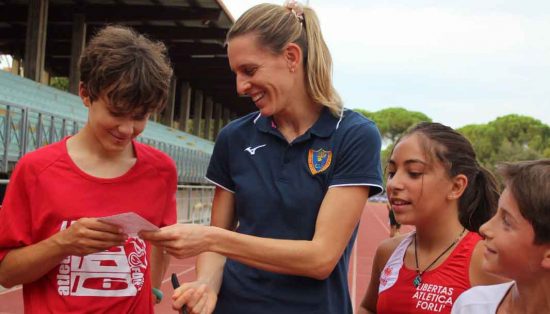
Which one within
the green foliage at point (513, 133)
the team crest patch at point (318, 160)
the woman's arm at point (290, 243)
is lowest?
the green foliage at point (513, 133)

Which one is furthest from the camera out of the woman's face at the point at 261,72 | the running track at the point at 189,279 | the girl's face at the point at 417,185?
the running track at the point at 189,279

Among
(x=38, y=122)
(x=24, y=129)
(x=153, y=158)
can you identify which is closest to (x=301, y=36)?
(x=153, y=158)

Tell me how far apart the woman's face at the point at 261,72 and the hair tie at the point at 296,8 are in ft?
0.53

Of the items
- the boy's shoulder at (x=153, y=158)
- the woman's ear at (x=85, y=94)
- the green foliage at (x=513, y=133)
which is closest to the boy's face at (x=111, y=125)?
the woman's ear at (x=85, y=94)

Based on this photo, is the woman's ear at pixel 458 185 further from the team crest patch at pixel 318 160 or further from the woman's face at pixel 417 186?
the team crest patch at pixel 318 160

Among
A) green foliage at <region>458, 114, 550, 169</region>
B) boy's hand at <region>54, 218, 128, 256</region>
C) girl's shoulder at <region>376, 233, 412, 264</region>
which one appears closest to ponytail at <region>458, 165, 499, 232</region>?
girl's shoulder at <region>376, 233, 412, 264</region>

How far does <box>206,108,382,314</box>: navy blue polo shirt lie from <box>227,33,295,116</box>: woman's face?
0.13m

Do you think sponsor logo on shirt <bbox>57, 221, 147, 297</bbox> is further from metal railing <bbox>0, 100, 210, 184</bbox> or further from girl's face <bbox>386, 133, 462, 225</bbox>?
metal railing <bbox>0, 100, 210, 184</bbox>

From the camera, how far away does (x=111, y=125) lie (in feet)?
6.51

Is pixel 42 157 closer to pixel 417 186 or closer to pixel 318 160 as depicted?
pixel 318 160

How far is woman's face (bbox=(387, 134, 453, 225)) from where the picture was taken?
2266 mm

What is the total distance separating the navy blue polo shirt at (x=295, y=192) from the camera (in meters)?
1.94

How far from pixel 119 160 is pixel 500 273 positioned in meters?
1.20

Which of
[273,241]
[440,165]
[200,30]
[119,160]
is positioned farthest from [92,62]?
[200,30]
